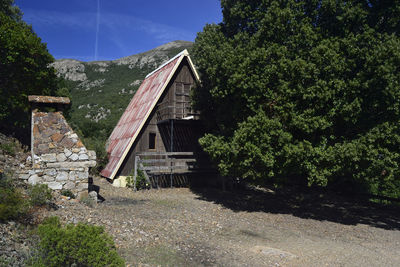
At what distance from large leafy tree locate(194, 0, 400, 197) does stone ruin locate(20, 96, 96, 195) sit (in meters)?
5.65

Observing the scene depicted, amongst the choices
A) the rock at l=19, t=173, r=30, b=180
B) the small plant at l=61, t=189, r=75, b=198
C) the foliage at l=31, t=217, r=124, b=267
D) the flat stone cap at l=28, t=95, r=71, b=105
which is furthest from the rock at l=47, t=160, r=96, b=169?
the foliage at l=31, t=217, r=124, b=267

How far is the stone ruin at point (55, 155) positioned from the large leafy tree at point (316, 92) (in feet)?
18.5

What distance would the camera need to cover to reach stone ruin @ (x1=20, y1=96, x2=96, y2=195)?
10.0m

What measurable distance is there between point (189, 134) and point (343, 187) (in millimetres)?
10718

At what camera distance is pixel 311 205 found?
46.0 feet

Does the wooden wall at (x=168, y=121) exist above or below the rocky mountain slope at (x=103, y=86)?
below

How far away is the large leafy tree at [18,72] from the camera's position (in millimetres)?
14219

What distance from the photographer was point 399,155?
9.34 metres

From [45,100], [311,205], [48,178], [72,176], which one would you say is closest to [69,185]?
[72,176]

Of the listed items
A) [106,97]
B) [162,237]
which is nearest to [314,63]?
[162,237]

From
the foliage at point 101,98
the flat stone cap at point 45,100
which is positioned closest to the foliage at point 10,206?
the flat stone cap at point 45,100

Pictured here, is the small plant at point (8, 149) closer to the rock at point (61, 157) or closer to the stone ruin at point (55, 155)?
the stone ruin at point (55, 155)

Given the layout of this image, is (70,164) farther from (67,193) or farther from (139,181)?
(139,181)

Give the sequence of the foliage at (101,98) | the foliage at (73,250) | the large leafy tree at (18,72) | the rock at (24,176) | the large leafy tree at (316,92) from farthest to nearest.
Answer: the foliage at (101,98)
the large leafy tree at (18,72)
the rock at (24,176)
the large leafy tree at (316,92)
the foliage at (73,250)
